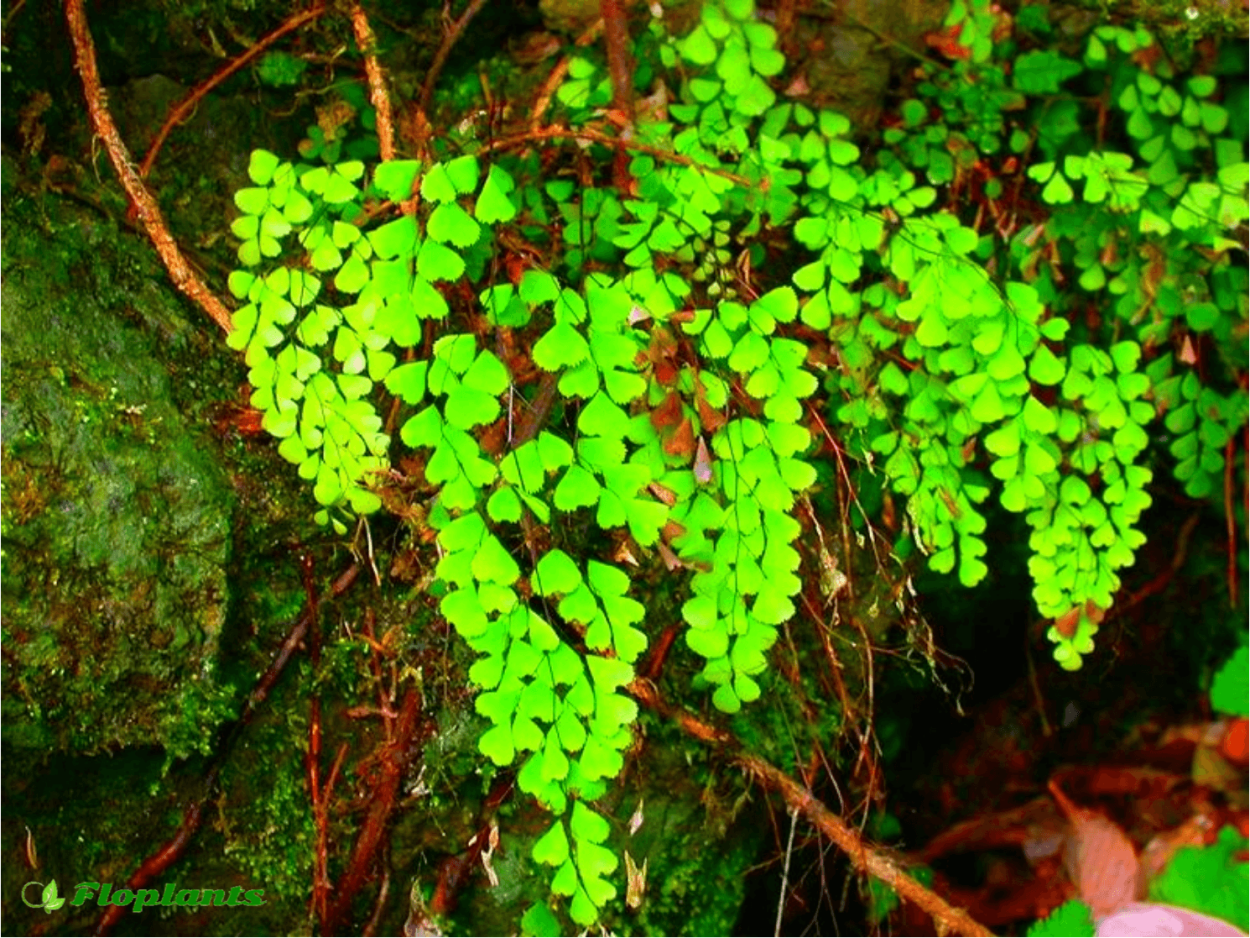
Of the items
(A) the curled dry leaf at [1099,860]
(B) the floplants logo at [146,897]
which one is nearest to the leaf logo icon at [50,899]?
(B) the floplants logo at [146,897]

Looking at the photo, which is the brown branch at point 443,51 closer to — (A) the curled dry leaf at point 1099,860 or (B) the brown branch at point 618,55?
(B) the brown branch at point 618,55

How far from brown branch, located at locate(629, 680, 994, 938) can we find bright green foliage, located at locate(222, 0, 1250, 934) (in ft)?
0.41

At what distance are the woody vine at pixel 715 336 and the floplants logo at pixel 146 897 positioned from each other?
0.51 m

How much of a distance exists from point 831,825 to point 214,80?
1739 mm

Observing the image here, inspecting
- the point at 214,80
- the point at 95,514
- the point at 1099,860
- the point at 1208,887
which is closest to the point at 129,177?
the point at 214,80

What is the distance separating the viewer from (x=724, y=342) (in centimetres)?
165

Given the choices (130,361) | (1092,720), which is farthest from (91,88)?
(1092,720)

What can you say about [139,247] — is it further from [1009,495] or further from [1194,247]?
[1194,247]

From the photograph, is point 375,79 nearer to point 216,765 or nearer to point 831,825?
point 216,765

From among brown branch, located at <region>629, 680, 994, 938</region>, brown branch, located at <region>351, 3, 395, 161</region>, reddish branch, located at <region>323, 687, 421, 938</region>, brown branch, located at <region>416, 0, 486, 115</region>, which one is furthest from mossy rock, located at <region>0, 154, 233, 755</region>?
brown branch, located at <region>629, 680, 994, 938</region>

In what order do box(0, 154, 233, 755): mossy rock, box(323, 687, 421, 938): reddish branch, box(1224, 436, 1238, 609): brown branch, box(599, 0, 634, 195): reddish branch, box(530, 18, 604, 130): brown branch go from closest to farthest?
box(0, 154, 233, 755): mossy rock → box(323, 687, 421, 938): reddish branch → box(599, 0, 634, 195): reddish branch → box(530, 18, 604, 130): brown branch → box(1224, 436, 1238, 609): brown branch

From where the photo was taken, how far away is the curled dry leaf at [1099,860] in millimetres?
2719

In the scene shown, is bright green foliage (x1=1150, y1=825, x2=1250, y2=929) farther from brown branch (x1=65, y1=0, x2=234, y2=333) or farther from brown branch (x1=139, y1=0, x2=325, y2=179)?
brown branch (x1=139, y1=0, x2=325, y2=179)

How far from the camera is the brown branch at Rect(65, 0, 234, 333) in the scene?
6.10 feet
